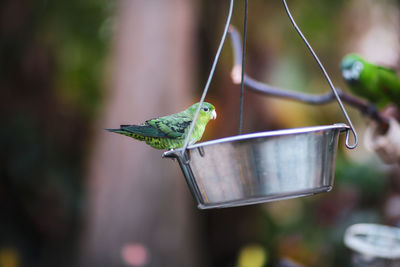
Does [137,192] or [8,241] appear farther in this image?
[8,241]

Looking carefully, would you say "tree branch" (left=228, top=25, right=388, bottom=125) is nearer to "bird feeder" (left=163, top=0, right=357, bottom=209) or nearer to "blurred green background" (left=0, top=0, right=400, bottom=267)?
"bird feeder" (left=163, top=0, right=357, bottom=209)

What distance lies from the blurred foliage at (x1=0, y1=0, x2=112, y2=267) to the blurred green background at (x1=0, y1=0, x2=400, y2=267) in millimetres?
21

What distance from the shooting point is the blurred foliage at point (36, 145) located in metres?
7.79

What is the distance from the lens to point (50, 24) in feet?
27.6

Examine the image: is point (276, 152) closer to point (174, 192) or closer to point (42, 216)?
point (174, 192)

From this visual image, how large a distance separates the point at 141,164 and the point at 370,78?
345 centimetres

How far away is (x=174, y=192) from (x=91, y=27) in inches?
164

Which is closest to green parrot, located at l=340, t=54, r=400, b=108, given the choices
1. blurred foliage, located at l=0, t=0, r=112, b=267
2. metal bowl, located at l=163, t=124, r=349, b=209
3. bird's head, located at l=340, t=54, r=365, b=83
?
bird's head, located at l=340, t=54, r=365, b=83

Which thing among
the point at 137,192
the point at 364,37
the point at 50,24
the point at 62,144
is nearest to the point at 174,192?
the point at 137,192

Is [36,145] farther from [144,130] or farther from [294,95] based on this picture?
[144,130]

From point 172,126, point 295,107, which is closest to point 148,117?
point 295,107

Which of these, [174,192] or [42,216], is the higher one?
[174,192]

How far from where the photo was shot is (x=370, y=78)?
3.54 meters

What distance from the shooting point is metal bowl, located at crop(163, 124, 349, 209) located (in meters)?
1.52
